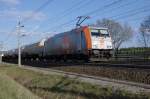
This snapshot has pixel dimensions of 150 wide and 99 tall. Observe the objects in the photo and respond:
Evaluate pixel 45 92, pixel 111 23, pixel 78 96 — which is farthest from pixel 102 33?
pixel 111 23

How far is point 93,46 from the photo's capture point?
3244 cm

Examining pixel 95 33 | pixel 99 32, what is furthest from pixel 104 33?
pixel 95 33

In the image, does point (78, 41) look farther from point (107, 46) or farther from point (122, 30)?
point (122, 30)

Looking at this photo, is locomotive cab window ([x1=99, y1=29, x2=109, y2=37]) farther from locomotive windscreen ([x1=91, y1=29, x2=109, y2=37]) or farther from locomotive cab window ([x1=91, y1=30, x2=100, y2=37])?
locomotive cab window ([x1=91, y1=30, x2=100, y2=37])

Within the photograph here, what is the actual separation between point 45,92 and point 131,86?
13.1 ft

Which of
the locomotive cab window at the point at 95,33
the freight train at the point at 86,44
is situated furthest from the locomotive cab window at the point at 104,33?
the locomotive cab window at the point at 95,33

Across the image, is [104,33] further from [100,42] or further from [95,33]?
[100,42]

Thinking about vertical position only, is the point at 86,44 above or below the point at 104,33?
below

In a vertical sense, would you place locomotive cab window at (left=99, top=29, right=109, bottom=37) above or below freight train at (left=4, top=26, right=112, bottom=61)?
above

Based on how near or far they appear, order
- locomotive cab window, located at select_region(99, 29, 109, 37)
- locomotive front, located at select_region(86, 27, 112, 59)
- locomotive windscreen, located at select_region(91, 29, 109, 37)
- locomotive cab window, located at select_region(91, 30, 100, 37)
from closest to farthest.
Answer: locomotive front, located at select_region(86, 27, 112, 59) → locomotive cab window, located at select_region(91, 30, 100, 37) → locomotive windscreen, located at select_region(91, 29, 109, 37) → locomotive cab window, located at select_region(99, 29, 109, 37)

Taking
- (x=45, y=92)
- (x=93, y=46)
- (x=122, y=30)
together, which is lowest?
(x=45, y=92)

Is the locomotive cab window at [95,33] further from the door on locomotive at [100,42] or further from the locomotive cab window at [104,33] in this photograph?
the locomotive cab window at [104,33]

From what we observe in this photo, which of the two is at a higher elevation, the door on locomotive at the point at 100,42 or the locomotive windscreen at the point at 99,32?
the locomotive windscreen at the point at 99,32

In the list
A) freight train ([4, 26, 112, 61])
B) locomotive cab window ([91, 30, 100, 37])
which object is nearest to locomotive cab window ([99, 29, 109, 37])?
freight train ([4, 26, 112, 61])
